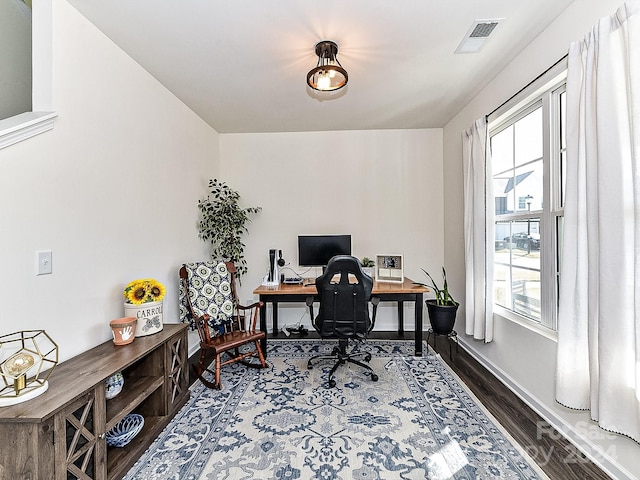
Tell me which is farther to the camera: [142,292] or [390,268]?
[390,268]

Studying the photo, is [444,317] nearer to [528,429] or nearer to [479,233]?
[479,233]

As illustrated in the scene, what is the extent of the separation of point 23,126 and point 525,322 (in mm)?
3435

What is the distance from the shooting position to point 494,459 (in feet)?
5.59

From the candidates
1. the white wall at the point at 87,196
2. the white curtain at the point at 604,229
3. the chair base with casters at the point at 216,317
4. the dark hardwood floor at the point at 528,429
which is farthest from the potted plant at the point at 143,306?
the white curtain at the point at 604,229

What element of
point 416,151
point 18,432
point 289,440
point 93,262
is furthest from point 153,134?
point 416,151

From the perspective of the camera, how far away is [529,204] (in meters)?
2.41

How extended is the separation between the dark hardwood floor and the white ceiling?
8.60 ft

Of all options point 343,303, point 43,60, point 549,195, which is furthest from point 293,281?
point 43,60

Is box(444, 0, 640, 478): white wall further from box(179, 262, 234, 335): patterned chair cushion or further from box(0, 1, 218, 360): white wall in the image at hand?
box(0, 1, 218, 360): white wall

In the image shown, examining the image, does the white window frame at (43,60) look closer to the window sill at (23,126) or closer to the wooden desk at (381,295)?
the window sill at (23,126)

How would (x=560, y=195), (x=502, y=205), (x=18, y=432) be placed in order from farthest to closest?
1. (x=502, y=205)
2. (x=560, y=195)
3. (x=18, y=432)

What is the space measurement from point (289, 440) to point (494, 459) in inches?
46.5

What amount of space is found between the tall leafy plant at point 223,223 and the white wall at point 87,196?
664 millimetres

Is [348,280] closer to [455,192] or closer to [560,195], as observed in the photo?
[560,195]
